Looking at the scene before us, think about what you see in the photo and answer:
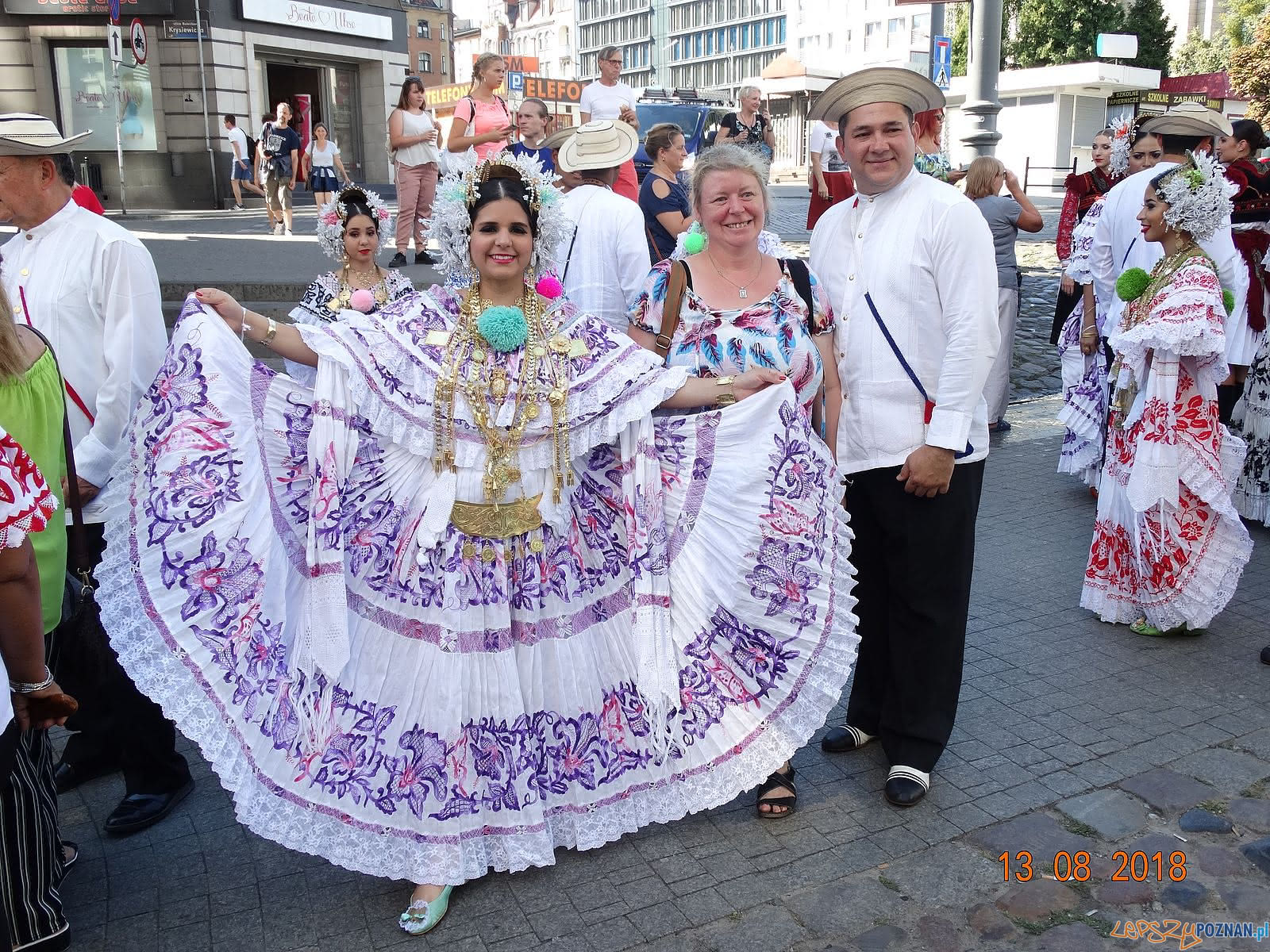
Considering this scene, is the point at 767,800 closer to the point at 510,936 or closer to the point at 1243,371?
the point at 510,936

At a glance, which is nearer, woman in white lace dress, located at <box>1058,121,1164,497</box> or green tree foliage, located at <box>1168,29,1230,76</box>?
woman in white lace dress, located at <box>1058,121,1164,497</box>

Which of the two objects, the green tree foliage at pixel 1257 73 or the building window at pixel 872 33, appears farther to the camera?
the building window at pixel 872 33

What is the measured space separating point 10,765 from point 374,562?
1.07 metres

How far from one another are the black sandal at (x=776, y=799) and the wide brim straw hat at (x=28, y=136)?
2.94 metres

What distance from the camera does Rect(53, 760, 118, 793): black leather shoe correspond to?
370cm

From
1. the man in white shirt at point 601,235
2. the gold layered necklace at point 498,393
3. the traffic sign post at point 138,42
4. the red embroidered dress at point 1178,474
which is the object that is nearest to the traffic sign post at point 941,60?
the man in white shirt at point 601,235

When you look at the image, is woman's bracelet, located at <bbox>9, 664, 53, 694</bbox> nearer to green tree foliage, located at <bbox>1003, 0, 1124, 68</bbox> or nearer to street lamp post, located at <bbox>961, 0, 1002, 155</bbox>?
street lamp post, located at <bbox>961, 0, 1002, 155</bbox>

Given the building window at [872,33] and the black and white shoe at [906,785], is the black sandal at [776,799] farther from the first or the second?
the building window at [872,33]

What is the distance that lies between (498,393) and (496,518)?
0.36 m

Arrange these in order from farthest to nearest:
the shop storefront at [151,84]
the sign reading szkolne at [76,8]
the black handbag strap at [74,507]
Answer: the shop storefront at [151,84], the sign reading szkolne at [76,8], the black handbag strap at [74,507]

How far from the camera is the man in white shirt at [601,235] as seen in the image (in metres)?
5.28

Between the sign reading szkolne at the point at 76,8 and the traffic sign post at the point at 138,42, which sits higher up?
the sign reading szkolne at the point at 76,8

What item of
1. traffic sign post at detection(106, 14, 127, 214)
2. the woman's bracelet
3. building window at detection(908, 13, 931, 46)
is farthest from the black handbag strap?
building window at detection(908, 13, 931, 46)

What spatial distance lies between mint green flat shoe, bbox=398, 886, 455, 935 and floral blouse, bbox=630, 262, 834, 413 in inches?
68.6
